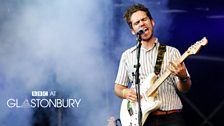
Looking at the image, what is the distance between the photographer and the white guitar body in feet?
12.8

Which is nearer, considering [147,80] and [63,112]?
[147,80]

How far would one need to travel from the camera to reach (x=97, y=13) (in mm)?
5430

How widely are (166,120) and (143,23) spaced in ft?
2.59

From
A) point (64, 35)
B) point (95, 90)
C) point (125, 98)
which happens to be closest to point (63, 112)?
point (95, 90)

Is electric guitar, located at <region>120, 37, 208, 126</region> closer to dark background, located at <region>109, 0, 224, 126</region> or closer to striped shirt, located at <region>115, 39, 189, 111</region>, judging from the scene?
striped shirt, located at <region>115, 39, 189, 111</region>

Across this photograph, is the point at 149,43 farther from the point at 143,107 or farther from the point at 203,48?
the point at 203,48

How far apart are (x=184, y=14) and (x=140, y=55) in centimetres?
141

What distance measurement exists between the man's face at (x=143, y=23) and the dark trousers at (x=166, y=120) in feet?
2.11

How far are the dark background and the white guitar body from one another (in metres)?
1.42

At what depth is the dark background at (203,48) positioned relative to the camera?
5.30 metres

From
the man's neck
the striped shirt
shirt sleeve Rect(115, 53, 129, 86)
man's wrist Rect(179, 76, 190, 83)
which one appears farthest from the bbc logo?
man's wrist Rect(179, 76, 190, 83)

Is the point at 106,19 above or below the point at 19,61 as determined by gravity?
above

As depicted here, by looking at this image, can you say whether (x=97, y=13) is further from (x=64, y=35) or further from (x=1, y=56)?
(x=1, y=56)

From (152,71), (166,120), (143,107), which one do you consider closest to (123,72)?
(152,71)
